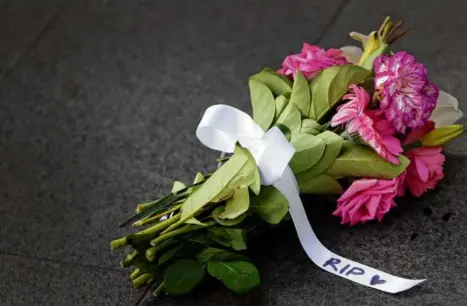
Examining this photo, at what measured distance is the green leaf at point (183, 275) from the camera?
96 centimetres

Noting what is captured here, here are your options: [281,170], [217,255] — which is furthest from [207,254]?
[281,170]

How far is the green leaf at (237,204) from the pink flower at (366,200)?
153 mm

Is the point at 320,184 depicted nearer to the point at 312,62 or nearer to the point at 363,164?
the point at 363,164

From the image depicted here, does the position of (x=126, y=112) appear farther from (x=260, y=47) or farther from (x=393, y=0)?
(x=393, y=0)

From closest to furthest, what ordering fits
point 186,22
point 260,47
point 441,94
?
point 441,94, point 260,47, point 186,22

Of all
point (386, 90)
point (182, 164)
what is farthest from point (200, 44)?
point (386, 90)

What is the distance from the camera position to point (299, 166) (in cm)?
101

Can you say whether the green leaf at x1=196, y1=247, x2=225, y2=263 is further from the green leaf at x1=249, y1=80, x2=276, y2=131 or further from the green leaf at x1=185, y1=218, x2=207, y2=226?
the green leaf at x1=249, y1=80, x2=276, y2=131

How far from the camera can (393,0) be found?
160 centimetres

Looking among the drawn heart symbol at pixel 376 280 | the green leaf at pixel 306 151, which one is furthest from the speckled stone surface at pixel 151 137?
the green leaf at pixel 306 151

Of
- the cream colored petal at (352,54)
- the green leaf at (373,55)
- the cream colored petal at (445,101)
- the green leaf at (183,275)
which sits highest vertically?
the green leaf at (373,55)

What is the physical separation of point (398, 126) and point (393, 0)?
2.25ft

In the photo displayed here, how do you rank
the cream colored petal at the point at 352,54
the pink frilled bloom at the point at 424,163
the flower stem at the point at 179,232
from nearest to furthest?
the flower stem at the point at 179,232, the pink frilled bloom at the point at 424,163, the cream colored petal at the point at 352,54

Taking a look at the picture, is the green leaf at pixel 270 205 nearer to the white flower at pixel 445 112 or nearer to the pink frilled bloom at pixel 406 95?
the pink frilled bloom at pixel 406 95
